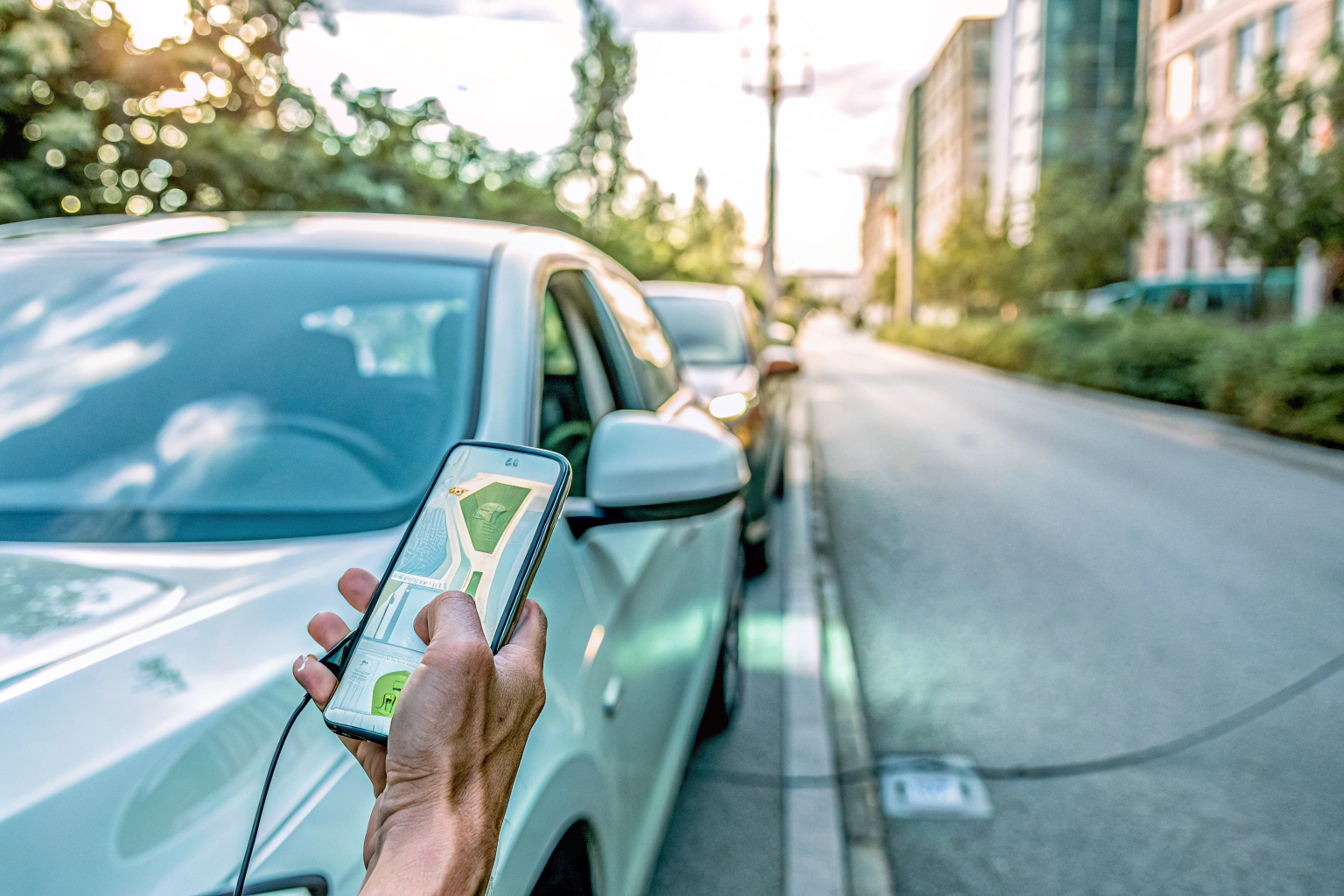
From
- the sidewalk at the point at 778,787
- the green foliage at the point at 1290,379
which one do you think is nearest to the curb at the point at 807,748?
the sidewalk at the point at 778,787

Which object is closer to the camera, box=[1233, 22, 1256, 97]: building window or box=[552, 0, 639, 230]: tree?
box=[552, 0, 639, 230]: tree

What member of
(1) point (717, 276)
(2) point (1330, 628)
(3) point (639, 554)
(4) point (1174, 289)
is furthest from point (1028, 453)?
(1) point (717, 276)

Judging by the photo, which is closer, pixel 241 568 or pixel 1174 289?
pixel 241 568

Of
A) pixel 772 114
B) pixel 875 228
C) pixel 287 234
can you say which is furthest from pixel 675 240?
pixel 875 228

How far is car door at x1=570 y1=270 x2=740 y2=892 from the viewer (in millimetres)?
2055

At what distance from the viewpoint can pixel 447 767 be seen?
91cm

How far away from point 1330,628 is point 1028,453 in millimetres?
6755

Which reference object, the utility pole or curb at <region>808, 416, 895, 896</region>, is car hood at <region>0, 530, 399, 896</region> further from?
the utility pole

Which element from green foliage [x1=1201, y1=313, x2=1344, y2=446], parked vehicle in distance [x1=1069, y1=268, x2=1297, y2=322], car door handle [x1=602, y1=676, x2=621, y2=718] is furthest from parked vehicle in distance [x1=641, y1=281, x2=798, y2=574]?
parked vehicle in distance [x1=1069, y1=268, x2=1297, y2=322]

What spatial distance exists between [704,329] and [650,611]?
214 inches

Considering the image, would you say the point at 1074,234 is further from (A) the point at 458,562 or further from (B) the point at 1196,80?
(A) the point at 458,562

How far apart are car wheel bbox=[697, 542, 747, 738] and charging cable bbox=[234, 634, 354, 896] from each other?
259cm

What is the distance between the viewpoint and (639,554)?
2.34 meters

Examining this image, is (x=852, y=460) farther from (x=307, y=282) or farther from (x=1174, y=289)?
(x=1174, y=289)
